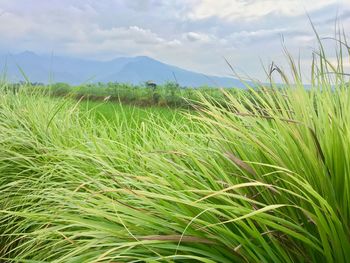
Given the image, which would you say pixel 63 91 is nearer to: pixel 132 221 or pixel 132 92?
pixel 132 92

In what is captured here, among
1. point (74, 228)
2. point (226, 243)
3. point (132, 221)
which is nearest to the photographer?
point (226, 243)

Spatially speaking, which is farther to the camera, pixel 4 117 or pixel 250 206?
pixel 4 117

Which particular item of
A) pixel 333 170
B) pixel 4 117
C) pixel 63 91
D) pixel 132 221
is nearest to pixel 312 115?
pixel 333 170

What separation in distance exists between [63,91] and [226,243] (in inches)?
289

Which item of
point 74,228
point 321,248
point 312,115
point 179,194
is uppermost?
point 312,115

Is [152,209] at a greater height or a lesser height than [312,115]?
lesser

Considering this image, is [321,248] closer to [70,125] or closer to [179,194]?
[179,194]

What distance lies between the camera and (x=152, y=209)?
1471mm

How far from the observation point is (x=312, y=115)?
5.03 feet

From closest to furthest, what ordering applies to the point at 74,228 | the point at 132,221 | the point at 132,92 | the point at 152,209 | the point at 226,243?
the point at 226,243 < the point at 132,221 < the point at 152,209 < the point at 74,228 < the point at 132,92

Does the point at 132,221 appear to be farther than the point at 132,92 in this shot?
No

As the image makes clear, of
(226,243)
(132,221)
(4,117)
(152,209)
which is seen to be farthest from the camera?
(4,117)

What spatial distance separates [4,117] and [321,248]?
3.01 m

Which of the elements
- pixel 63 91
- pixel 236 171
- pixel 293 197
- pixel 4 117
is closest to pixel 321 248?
pixel 293 197
